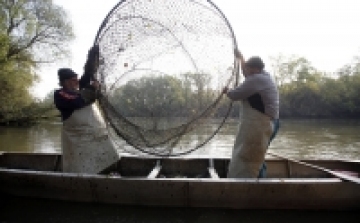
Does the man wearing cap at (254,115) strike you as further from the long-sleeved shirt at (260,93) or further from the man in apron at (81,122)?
the man in apron at (81,122)

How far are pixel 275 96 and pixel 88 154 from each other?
2289 millimetres

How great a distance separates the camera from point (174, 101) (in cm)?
475

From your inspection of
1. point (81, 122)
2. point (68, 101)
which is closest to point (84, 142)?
point (81, 122)

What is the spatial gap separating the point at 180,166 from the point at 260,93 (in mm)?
1828

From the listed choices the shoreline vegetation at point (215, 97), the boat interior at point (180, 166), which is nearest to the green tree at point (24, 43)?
the shoreline vegetation at point (215, 97)

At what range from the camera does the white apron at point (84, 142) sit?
379 cm

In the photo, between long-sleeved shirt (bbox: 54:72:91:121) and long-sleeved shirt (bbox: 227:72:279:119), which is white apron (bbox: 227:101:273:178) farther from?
long-sleeved shirt (bbox: 54:72:91:121)

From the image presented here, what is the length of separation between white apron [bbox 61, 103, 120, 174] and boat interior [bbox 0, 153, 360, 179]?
487mm

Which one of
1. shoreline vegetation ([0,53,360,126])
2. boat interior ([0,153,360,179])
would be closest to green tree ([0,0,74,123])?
shoreline vegetation ([0,53,360,126])

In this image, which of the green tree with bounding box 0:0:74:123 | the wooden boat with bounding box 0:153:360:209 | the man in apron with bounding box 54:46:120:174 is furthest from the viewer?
the green tree with bounding box 0:0:74:123

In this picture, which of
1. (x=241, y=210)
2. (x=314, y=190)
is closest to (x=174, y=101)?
(x=241, y=210)

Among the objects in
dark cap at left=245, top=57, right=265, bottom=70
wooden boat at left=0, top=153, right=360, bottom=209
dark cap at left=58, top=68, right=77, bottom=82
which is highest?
dark cap at left=245, top=57, right=265, bottom=70

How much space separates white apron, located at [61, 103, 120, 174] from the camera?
3787 mm

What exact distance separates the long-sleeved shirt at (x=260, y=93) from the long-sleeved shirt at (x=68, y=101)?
1703 mm
